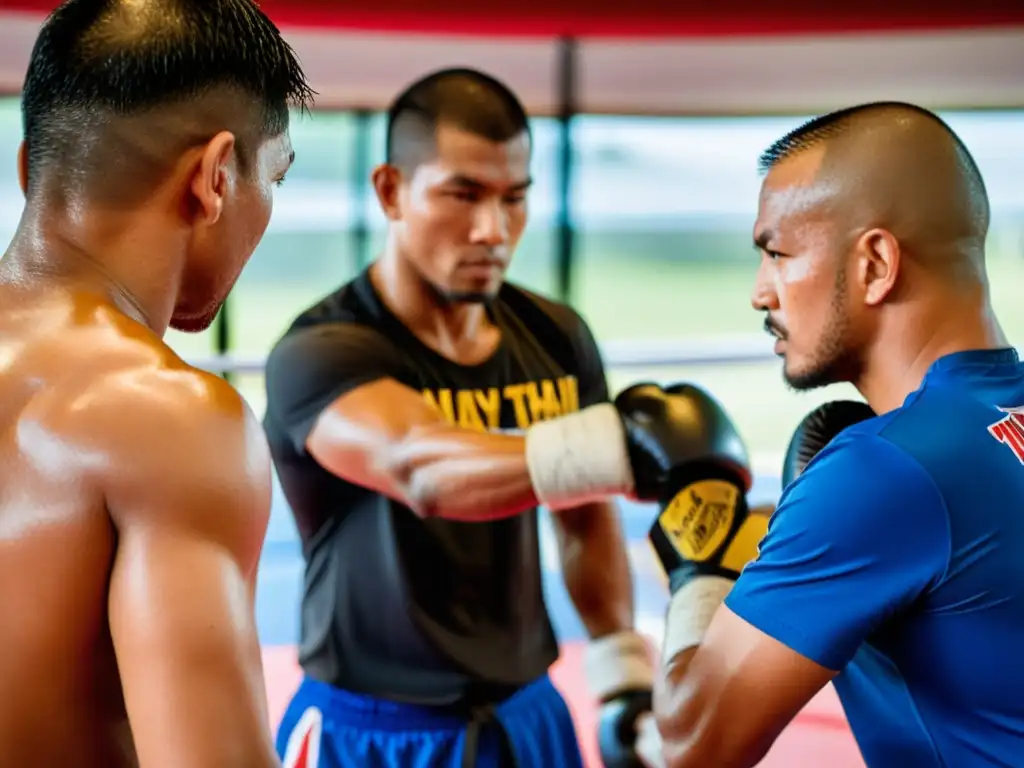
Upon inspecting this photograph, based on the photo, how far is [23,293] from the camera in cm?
94

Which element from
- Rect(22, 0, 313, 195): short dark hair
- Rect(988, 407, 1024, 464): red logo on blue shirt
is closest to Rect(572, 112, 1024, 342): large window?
Rect(988, 407, 1024, 464): red logo on blue shirt

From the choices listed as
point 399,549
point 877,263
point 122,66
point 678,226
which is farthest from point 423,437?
point 678,226

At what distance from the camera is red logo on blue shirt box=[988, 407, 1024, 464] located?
1.11m

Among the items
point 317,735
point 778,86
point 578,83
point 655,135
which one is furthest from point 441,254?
point 655,135

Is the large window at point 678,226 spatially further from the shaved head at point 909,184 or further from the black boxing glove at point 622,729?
the shaved head at point 909,184

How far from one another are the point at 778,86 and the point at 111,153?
6.27m

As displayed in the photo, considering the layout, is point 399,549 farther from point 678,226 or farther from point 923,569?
point 678,226

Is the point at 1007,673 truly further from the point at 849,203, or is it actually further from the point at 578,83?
the point at 578,83

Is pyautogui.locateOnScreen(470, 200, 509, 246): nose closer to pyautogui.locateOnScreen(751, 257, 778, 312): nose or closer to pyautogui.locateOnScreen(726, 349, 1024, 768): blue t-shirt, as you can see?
pyautogui.locateOnScreen(751, 257, 778, 312): nose

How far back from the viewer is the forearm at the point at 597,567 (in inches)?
76.4

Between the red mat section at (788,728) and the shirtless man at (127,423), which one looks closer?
the shirtless man at (127,423)

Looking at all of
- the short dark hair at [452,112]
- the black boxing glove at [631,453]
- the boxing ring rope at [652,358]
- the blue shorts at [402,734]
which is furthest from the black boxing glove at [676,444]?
the boxing ring rope at [652,358]

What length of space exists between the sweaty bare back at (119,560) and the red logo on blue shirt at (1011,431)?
69 centimetres

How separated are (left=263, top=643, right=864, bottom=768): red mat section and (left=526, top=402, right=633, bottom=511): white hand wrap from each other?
1.35m
